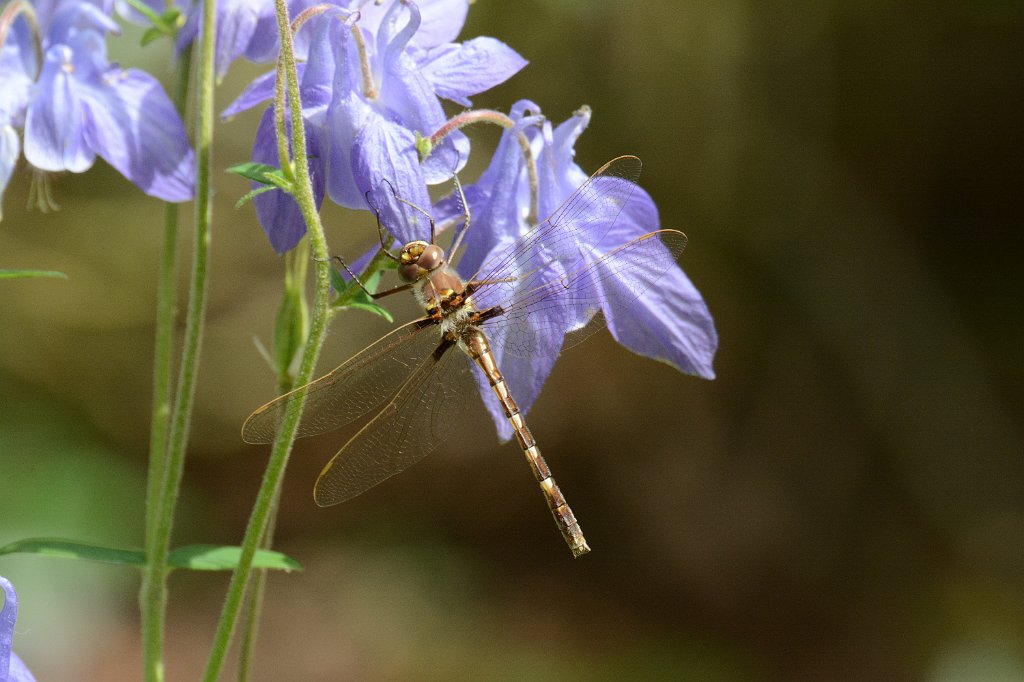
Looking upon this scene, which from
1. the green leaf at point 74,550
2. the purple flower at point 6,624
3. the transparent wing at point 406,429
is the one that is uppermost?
the purple flower at point 6,624

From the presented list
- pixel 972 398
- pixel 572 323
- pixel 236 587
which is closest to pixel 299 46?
pixel 572 323

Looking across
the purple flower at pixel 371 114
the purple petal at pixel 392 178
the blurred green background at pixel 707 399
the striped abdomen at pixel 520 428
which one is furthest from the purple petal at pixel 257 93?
the blurred green background at pixel 707 399

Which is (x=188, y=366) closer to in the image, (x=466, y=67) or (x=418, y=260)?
(x=418, y=260)

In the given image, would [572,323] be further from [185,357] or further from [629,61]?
[629,61]

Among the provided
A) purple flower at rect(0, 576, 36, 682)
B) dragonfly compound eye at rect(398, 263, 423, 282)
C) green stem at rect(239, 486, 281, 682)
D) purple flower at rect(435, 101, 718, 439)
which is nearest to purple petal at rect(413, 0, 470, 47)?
purple flower at rect(435, 101, 718, 439)

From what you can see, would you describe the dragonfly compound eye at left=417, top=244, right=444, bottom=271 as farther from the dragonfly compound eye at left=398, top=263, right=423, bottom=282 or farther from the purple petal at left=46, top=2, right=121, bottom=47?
the purple petal at left=46, top=2, right=121, bottom=47

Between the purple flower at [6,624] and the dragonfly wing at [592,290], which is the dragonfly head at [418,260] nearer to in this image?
the dragonfly wing at [592,290]
